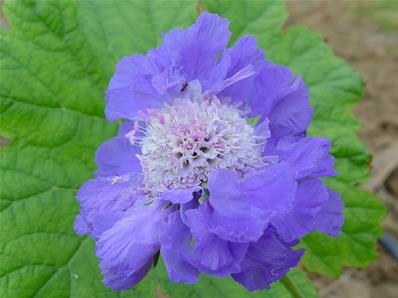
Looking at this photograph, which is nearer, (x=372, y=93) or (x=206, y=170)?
(x=206, y=170)

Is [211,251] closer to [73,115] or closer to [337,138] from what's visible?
[73,115]

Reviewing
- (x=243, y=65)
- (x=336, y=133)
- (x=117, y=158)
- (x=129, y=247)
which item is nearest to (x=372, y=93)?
(x=336, y=133)

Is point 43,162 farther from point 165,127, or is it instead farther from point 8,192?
point 165,127

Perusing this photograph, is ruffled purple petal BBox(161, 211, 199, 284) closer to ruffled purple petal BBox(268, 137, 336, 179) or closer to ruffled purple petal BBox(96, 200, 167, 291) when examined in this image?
ruffled purple petal BBox(96, 200, 167, 291)

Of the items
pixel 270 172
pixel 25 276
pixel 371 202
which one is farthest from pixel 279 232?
pixel 371 202

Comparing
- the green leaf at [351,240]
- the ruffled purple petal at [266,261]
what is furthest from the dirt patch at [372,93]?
the ruffled purple petal at [266,261]

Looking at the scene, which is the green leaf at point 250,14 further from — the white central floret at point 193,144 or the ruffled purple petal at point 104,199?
the ruffled purple petal at point 104,199

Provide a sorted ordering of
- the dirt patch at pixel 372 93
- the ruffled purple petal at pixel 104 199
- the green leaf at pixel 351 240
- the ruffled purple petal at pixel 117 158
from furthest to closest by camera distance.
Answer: the dirt patch at pixel 372 93
the green leaf at pixel 351 240
the ruffled purple petal at pixel 117 158
the ruffled purple petal at pixel 104 199
